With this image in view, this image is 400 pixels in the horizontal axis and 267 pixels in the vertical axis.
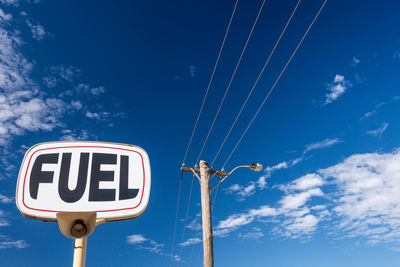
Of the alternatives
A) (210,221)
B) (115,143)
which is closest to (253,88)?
(210,221)

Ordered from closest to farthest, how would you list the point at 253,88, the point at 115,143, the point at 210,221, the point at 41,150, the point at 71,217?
the point at 71,217, the point at 41,150, the point at 115,143, the point at 210,221, the point at 253,88

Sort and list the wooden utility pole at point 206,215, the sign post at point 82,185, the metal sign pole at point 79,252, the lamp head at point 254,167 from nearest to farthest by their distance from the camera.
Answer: the sign post at point 82,185, the metal sign pole at point 79,252, the wooden utility pole at point 206,215, the lamp head at point 254,167

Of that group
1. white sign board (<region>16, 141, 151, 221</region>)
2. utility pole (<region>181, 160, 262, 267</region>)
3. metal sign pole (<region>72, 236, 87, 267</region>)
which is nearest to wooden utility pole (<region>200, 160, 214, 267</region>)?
utility pole (<region>181, 160, 262, 267</region>)

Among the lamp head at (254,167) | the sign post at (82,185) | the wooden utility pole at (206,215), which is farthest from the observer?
the lamp head at (254,167)

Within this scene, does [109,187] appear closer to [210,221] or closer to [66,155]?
[66,155]

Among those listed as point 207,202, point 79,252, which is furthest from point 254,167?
point 79,252

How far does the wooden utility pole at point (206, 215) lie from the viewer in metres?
7.43

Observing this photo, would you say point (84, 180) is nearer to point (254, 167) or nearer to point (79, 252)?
point (79, 252)

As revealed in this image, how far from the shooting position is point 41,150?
1561 millimetres

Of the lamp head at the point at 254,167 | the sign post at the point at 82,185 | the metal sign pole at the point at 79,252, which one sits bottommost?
the metal sign pole at the point at 79,252

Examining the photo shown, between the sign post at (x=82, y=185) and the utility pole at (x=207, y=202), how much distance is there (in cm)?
645

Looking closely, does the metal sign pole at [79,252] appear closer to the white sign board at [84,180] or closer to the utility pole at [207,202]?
the white sign board at [84,180]

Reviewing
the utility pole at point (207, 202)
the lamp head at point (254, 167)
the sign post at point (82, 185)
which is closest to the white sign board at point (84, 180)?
the sign post at point (82, 185)

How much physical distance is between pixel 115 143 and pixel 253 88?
760cm
